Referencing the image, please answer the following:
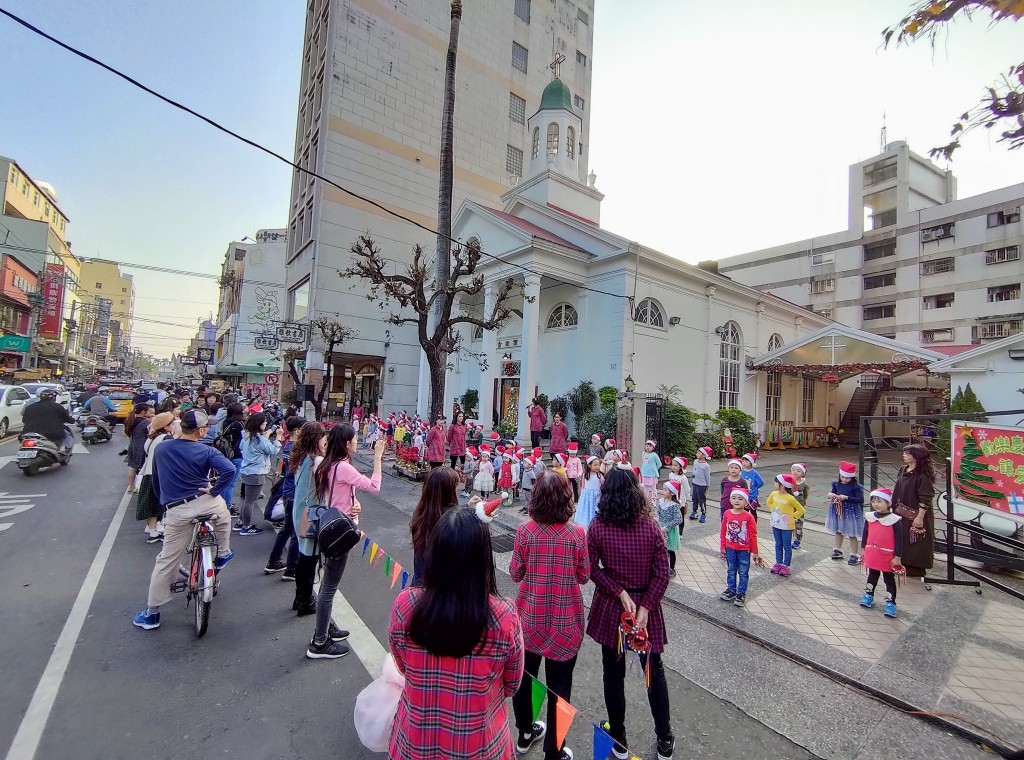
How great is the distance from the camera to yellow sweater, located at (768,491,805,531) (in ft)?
17.9

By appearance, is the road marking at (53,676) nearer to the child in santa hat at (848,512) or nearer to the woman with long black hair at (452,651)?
the woman with long black hair at (452,651)

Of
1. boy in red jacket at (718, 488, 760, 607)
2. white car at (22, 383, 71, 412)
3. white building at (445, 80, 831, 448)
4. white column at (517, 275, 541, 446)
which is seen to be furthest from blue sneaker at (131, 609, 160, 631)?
white car at (22, 383, 71, 412)

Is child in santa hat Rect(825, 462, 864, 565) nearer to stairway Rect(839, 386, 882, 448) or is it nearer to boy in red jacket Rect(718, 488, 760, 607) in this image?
boy in red jacket Rect(718, 488, 760, 607)

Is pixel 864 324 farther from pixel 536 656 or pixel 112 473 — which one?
pixel 112 473

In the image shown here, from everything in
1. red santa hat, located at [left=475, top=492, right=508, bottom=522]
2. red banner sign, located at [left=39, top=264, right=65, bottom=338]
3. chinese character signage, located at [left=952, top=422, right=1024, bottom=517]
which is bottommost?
red santa hat, located at [left=475, top=492, right=508, bottom=522]

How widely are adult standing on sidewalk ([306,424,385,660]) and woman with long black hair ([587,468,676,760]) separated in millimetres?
2048

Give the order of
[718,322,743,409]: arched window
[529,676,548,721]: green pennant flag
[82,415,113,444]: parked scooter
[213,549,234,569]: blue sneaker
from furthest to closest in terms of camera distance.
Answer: [718,322,743,409]: arched window
[82,415,113,444]: parked scooter
[213,549,234,569]: blue sneaker
[529,676,548,721]: green pennant flag

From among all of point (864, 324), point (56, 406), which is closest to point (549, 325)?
point (56, 406)

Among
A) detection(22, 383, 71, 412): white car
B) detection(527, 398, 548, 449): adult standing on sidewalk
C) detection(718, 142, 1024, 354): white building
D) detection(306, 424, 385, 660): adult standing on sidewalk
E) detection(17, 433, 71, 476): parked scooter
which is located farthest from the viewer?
detection(718, 142, 1024, 354): white building

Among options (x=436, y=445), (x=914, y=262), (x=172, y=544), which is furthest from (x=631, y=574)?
(x=914, y=262)

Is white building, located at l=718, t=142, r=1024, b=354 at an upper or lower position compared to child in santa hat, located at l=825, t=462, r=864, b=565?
upper

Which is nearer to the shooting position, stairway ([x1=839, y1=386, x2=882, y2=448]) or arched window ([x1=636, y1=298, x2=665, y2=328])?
arched window ([x1=636, y1=298, x2=665, y2=328])

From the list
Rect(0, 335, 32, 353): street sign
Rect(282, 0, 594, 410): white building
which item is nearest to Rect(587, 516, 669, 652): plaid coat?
Rect(282, 0, 594, 410): white building

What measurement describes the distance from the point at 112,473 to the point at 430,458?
7.55 m
